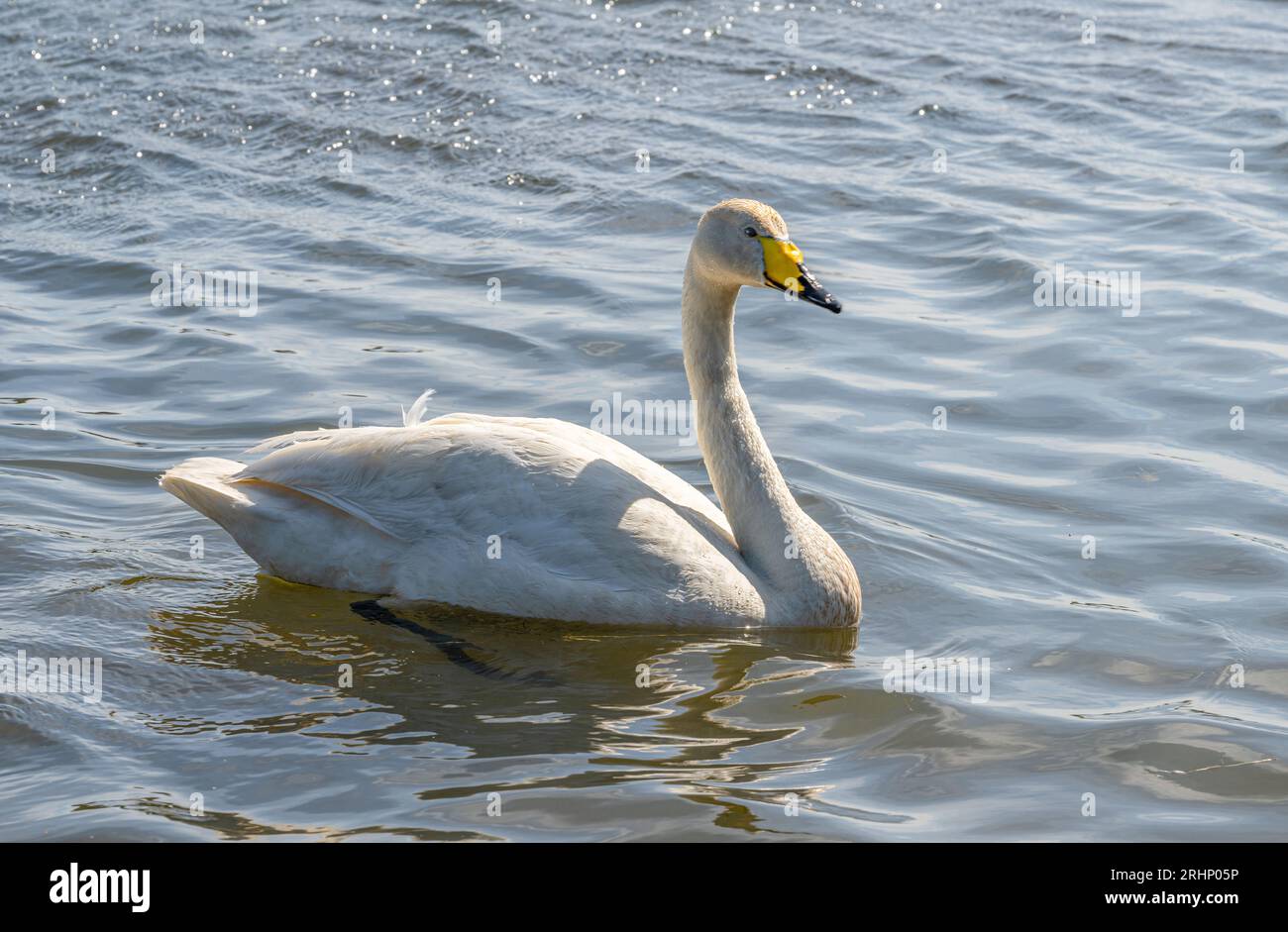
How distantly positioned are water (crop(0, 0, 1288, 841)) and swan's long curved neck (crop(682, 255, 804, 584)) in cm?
46

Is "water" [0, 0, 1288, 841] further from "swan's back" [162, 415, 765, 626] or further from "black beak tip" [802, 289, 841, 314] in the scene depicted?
"black beak tip" [802, 289, 841, 314]

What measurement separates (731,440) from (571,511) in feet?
2.81

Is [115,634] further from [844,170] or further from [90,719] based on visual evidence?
[844,170]

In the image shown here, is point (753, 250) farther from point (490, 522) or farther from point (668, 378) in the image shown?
point (668, 378)

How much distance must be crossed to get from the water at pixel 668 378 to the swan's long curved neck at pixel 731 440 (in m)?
0.46

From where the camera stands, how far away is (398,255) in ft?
37.6

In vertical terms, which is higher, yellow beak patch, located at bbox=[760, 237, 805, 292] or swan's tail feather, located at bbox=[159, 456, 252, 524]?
yellow beak patch, located at bbox=[760, 237, 805, 292]

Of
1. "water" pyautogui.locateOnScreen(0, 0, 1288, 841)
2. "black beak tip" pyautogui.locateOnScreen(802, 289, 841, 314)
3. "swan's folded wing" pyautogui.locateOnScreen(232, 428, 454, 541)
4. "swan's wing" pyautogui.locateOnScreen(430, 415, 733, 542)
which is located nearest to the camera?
"water" pyautogui.locateOnScreen(0, 0, 1288, 841)

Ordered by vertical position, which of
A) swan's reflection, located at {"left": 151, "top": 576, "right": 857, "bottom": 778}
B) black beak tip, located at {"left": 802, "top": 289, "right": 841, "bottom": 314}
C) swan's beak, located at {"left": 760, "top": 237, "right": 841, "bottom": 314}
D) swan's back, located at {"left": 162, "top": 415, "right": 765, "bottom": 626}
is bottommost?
swan's reflection, located at {"left": 151, "top": 576, "right": 857, "bottom": 778}

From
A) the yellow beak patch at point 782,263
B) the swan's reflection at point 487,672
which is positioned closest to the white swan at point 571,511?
the yellow beak patch at point 782,263

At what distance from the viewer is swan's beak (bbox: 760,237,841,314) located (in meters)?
6.52

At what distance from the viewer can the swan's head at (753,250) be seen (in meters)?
6.55

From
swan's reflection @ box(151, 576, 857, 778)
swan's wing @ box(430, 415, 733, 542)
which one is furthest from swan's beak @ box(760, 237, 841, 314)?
swan's reflection @ box(151, 576, 857, 778)

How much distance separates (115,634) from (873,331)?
5.18m
